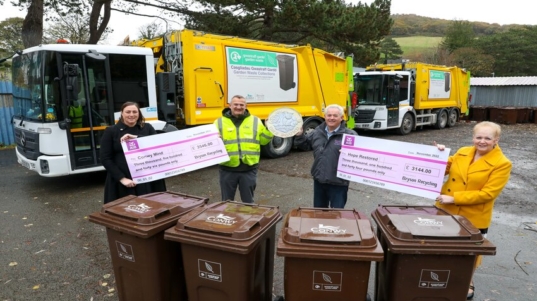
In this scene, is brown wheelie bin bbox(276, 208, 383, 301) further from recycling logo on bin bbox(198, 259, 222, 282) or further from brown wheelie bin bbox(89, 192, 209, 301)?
brown wheelie bin bbox(89, 192, 209, 301)

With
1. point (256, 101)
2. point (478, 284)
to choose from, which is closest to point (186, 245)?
point (478, 284)

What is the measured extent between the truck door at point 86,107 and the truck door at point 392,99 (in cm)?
973

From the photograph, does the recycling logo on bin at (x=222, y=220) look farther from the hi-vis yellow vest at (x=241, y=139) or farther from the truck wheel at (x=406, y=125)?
the truck wheel at (x=406, y=125)

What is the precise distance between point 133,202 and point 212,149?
1159 mm

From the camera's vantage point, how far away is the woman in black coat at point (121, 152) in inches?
136

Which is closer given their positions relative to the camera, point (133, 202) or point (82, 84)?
point (133, 202)

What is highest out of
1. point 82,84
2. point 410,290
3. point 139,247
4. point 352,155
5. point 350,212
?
point 82,84

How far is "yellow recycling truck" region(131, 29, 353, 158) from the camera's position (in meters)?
7.23

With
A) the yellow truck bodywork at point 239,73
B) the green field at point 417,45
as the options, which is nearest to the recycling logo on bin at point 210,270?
the yellow truck bodywork at point 239,73

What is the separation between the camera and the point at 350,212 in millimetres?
2598

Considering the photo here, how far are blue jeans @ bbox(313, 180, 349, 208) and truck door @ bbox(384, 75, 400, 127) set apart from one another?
1002cm

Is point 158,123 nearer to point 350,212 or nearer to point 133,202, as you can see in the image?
point 133,202

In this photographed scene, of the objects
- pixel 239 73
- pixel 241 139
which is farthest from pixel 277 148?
pixel 241 139

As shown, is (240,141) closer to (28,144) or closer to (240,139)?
(240,139)
